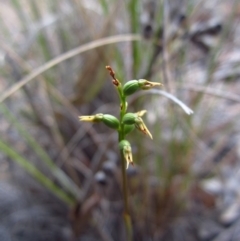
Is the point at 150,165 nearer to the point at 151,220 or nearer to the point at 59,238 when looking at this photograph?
the point at 151,220

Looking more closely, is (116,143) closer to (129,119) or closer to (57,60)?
(57,60)

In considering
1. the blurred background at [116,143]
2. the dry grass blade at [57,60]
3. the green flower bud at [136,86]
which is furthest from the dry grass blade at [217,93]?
the green flower bud at [136,86]

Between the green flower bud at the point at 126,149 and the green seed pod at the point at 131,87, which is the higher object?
the green seed pod at the point at 131,87

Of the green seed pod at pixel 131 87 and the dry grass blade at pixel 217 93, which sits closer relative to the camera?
the green seed pod at pixel 131 87

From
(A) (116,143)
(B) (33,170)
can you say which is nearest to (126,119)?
→ (B) (33,170)

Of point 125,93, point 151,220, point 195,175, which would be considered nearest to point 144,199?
point 151,220

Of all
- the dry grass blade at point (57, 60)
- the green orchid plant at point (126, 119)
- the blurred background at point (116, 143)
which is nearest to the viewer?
the green orchid plant at point (126, 119)

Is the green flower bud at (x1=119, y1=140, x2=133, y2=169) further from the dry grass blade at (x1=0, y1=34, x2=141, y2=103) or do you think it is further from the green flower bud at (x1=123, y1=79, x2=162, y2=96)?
the dry grass blade at (x1=0, y1=34, x2=141, y2=103)

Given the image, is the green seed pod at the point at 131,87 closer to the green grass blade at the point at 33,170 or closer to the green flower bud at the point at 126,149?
the green flower bud at the point at 126,149

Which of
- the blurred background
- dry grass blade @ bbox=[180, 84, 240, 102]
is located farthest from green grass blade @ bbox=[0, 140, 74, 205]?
dry grass blade @ bbox=[180, 84, 240, 102]

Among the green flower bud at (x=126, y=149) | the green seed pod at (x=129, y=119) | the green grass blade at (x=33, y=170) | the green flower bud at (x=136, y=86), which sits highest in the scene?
the green grass blade at (x=33, y=170)
